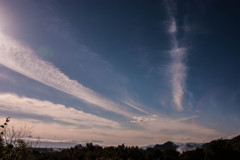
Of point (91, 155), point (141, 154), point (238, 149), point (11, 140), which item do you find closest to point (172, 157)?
point (141, 154)

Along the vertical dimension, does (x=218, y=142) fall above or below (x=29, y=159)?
above

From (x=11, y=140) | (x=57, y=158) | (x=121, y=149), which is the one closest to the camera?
(x=11, y=140)

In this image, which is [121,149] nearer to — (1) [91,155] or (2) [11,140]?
(1) [91,155]

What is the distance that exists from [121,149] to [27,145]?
29.5ft

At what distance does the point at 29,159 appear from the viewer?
40.0ft

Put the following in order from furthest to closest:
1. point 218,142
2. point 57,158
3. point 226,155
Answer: point 57,158, point 218,142, point 226,155

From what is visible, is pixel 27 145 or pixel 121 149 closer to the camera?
pixel 27 145

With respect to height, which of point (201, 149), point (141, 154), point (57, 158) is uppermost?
point (201, 149)

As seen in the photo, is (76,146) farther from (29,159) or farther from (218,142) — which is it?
(218,142)

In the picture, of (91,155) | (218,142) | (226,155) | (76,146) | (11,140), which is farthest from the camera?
(76,146)

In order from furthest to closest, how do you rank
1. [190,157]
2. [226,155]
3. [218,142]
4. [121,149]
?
[121,149]
[218,142]
[190,157]
[226,155]

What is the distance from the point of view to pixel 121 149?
17.3 m

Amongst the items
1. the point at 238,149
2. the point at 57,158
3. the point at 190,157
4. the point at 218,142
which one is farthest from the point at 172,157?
the point at 57,158

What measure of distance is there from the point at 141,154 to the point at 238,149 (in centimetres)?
784
